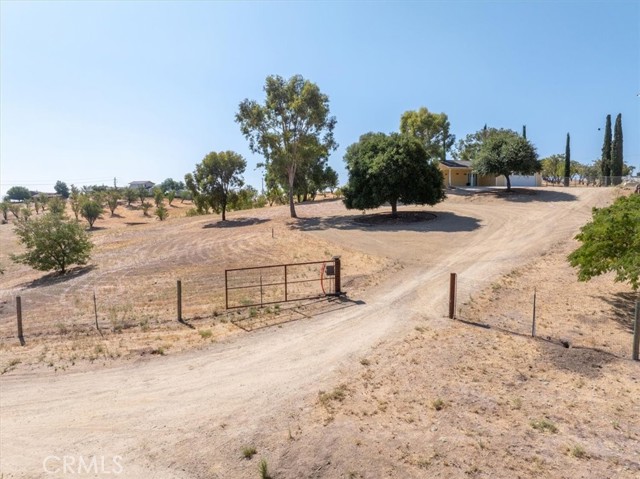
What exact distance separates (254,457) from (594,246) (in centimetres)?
1224

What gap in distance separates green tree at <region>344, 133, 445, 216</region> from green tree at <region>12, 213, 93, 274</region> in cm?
2334

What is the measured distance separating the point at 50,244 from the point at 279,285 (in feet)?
51.8

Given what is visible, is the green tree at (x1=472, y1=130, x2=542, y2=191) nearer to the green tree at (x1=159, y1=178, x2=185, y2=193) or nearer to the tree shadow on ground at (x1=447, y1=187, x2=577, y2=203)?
the tree shadow on ground at (x1=447, y1=187, x2=577, y2=203)

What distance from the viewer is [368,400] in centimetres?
835

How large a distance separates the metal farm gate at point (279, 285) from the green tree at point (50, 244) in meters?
11.5

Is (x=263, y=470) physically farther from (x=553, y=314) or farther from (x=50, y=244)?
(x=50, y=244)

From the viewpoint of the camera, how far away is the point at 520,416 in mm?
7695

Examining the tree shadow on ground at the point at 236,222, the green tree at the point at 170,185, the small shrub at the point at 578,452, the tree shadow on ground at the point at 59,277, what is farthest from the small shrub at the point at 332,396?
the green tree at the point at 170,185

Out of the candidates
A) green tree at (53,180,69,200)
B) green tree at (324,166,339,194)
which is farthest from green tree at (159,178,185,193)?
green tree at (324,166,339,194)

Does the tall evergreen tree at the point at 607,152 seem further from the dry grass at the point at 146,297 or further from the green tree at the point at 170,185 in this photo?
the green tree at the point at 170,185

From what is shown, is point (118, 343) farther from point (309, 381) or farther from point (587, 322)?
point (587, 322)

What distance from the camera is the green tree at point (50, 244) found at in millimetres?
23953

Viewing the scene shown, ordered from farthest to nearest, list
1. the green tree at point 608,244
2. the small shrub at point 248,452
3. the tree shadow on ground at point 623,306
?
the tree shadow on ground at point 623,306, the green tree at point 608,244, the small shrub at point 248,452

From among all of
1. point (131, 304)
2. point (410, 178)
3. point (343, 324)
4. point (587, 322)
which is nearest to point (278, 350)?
point (343, 324)
